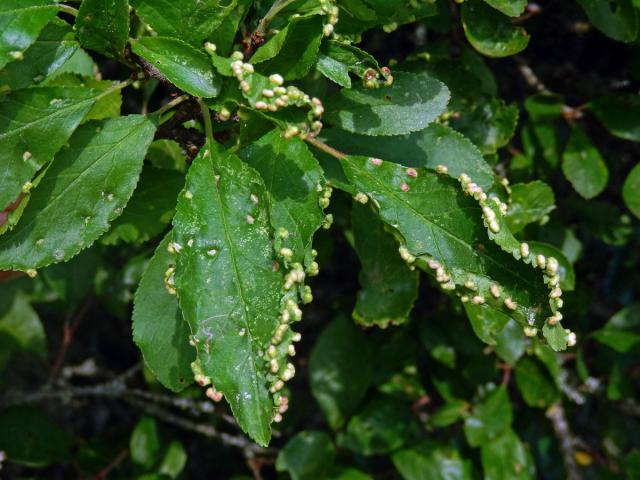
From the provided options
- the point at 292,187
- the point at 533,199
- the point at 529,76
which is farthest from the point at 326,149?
the point at 529,76

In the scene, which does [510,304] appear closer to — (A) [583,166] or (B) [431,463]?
(A) [583,166]

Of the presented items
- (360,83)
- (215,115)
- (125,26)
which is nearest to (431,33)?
(360,83)

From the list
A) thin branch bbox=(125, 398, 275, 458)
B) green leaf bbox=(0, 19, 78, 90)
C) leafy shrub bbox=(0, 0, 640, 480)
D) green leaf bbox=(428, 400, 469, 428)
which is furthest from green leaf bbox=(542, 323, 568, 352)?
thin branch bbox=(125, 398, 275, 458)

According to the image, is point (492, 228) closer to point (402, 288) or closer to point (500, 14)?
point (402, 288)

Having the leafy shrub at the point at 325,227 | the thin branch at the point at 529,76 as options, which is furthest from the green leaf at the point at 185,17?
the thin branch at the point at 529,76

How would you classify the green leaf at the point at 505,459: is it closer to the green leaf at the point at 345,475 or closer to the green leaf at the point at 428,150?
the green leaf at the point at 345,475

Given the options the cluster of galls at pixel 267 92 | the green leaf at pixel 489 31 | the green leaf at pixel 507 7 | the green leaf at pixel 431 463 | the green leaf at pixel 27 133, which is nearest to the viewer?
the cluster of galls at pixel 267 92
